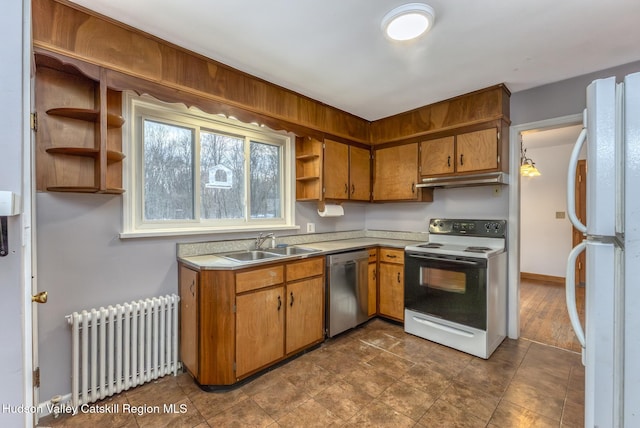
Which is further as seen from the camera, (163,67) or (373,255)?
(373,255)

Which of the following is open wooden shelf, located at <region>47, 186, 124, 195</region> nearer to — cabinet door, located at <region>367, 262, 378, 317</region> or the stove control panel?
cabinet door, located at <region>367, 262, 378, 317</region>

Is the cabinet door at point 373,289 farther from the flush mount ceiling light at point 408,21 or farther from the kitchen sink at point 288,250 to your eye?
the flush mount ceiling light at point 408,21

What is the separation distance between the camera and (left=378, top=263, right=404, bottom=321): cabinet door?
308 cm

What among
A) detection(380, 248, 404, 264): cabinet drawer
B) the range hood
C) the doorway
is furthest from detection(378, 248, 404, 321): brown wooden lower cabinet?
the doorway

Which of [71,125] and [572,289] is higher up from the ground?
[71,125]

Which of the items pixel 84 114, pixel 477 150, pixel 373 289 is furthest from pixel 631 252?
pixel 84 114

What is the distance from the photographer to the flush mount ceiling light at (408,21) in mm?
1598

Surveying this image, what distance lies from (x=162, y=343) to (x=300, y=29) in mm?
2429

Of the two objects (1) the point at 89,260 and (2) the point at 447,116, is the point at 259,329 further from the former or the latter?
(2) the point at 447,116

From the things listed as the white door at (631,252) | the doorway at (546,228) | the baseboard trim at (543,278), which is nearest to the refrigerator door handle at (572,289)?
the white door at (631,252)

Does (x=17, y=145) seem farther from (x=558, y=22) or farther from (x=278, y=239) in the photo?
(x=558, y=22)

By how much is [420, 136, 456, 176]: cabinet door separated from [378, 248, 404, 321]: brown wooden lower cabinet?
982mm

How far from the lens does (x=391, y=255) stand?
3.16m

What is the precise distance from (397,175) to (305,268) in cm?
176
